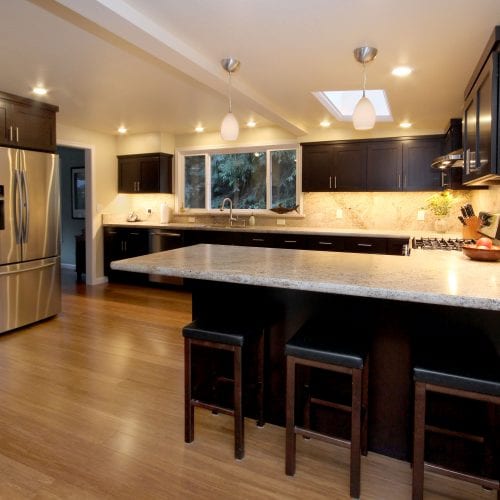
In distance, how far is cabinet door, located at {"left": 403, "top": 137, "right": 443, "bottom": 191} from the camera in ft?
15.7

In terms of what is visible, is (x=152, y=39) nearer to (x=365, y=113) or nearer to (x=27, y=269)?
(x=365, y=113)

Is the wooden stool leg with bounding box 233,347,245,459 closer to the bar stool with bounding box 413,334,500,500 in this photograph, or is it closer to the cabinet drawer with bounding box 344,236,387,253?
the bar stool with bounding box 413,334,500,500

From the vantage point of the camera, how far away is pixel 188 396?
2.04 meters

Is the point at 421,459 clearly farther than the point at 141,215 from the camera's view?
No

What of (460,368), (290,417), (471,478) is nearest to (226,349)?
(290,417)

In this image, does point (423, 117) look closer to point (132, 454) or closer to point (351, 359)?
point (351, 359)

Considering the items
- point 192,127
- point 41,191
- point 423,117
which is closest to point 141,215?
point 192,127

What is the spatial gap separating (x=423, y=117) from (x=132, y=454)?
169 inches

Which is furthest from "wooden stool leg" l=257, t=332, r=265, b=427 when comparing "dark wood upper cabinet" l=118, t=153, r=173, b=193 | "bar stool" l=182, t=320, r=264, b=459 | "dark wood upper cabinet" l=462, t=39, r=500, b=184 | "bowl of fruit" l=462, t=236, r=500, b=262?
"dark wood upper cabinet" l=118, t=153, r=173, b=193

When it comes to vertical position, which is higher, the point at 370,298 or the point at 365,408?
the point at 370,298

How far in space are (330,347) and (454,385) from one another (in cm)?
48

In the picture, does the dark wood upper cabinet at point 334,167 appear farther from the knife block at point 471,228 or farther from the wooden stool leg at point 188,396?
the wooden stool leg at point 188,396

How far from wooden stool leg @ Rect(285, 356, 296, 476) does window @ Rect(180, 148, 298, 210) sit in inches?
164

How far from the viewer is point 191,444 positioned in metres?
2.09
